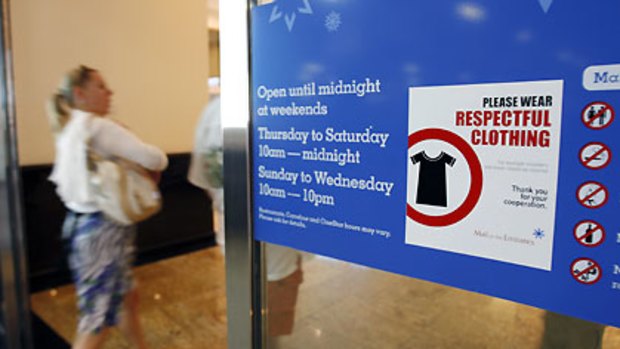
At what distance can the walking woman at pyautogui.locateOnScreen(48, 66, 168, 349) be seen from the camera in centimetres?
187

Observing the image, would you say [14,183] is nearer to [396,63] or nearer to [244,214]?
[244,214]

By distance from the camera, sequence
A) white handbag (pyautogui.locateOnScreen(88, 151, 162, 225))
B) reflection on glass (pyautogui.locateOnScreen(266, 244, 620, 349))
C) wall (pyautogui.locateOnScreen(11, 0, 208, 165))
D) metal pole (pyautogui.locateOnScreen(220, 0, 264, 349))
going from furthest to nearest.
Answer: wall (pyautogui.locateOnScreen(11, 0, 208, 165)), white handbag (pyautogui.locateOnScreen(88, 151, 162, 225)), metal pole (pyautogui.locateOnScreen(220, 0, 264, 349)), reflection on glass (pyautogui.locateOnScreen(266, 244, 620, 349))

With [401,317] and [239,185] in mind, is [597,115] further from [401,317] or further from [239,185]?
[239,185]

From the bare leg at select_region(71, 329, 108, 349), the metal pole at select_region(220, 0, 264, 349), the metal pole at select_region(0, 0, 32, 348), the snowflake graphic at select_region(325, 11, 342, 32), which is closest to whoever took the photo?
the snowflake graphic at select_region(325, 11, 342, 32)

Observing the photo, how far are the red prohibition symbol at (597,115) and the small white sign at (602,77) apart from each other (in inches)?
0.9

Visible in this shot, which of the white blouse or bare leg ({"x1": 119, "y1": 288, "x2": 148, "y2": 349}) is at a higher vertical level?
the white blouse

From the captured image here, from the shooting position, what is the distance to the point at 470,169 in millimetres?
744

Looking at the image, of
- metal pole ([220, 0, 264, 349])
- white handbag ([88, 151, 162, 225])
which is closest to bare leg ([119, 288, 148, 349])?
white handbag ([88, 151, 162, 225])

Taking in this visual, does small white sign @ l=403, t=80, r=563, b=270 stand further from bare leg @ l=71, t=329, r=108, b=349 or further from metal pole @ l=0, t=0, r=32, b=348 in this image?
metal pole @ l=0, t=0, r=32, b=348

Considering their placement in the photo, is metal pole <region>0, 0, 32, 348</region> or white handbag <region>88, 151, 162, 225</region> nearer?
white handbag <region>88, 151, 162, 225</region>

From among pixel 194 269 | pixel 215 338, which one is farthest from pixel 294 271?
pixel 194 269

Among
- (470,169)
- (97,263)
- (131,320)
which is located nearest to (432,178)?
(470,169)

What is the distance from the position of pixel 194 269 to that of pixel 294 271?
109 inches

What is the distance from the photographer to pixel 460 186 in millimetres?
758
